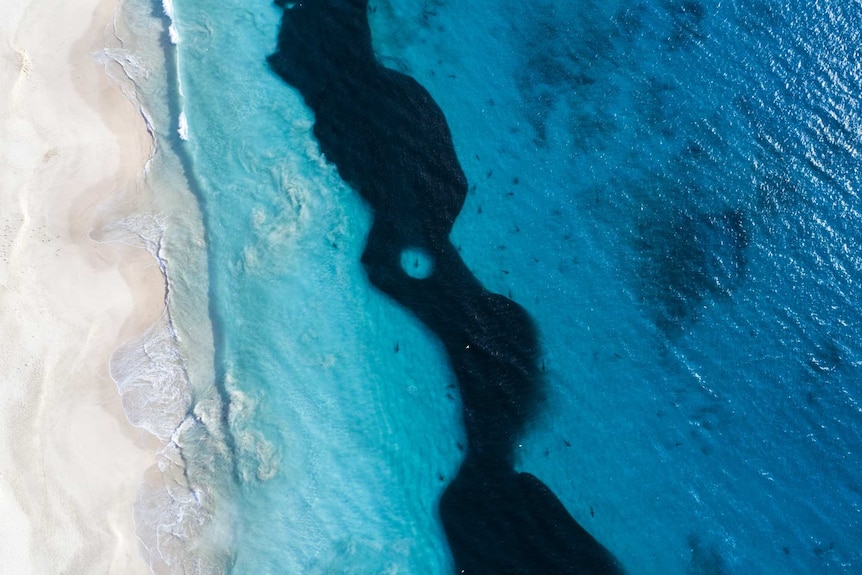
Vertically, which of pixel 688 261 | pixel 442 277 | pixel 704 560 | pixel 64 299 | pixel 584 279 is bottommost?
pixel 64 299

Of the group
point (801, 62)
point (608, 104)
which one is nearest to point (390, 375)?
point (608, 104)

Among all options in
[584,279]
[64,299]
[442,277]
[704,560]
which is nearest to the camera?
[64,299]

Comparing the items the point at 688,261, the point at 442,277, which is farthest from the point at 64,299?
the point at 688,261

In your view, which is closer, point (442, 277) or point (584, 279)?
point (442, 277)

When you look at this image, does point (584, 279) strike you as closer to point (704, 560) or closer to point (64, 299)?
point (704, 560)

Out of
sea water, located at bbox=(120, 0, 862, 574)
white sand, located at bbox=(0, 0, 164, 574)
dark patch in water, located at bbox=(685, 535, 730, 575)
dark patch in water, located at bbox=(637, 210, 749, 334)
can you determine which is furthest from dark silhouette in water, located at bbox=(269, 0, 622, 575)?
white sand, located at bbox=(0, 0, 164, 574)

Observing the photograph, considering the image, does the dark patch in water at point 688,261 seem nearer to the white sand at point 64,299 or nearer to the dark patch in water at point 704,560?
the dark patch in water at point 704,560

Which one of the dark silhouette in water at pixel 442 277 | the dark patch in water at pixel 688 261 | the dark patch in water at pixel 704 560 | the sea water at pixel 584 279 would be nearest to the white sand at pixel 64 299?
the sea water at pixel 584 279

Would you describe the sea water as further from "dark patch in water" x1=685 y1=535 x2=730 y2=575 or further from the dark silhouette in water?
the dark silhouette in water
